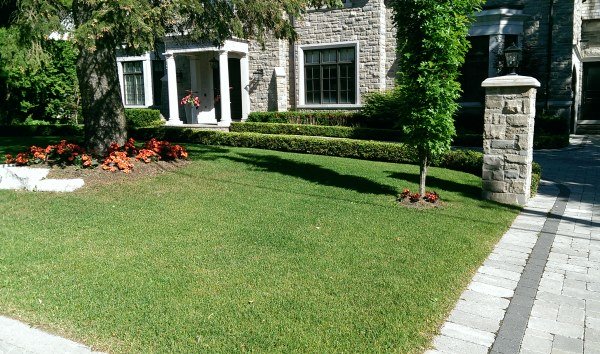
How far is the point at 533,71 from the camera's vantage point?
18.4m

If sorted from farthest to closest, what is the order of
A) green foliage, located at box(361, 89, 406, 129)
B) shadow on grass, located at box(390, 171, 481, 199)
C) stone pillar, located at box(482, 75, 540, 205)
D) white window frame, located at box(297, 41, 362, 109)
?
white window frame, located at box(297, 41, 362, 109) < green foliage, located at box(361, 89, 406, 129) < shadow on grass, located at box(390, 171, 481, 199) < stone pillar, located at box(482, 75, 540, 205)

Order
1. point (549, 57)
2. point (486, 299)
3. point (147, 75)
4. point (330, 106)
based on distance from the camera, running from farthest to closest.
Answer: point (147, 75) < point (330, 106) < point (549, 57) < point (486, 299)

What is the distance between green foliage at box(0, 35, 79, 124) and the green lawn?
13.0m

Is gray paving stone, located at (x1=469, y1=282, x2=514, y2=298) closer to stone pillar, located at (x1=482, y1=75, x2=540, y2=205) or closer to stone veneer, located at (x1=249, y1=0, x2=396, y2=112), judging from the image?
stone pillar, located at (x1=482, y1=75, x2=540, y2=205)

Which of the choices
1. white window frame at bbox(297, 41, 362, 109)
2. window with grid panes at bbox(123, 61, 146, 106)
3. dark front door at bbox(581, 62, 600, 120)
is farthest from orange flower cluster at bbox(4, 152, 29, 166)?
dark front door at bbox(581, 62, 600, 120)

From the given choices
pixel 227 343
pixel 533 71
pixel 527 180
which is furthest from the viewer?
pixel 533 71

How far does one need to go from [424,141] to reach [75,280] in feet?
19.3

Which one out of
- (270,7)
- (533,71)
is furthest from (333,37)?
(270,7)

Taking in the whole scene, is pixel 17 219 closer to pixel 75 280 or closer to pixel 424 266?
pixel 75 280

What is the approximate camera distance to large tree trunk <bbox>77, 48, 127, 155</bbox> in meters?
10.4

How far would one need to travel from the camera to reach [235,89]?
77.8 feet

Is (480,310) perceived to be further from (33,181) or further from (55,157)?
(55,157)

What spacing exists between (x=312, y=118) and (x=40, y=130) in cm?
1063

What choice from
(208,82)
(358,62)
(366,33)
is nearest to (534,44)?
(366,33)
